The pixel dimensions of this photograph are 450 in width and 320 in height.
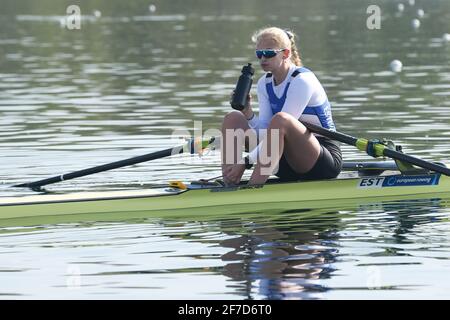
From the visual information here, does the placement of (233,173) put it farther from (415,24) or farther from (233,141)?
(415,24)

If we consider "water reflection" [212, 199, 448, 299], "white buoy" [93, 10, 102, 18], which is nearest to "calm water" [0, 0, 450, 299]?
"water reflection" [212, 199, 448, 299]

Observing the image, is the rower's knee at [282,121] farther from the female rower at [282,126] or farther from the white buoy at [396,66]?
the white buoy at [396,66]

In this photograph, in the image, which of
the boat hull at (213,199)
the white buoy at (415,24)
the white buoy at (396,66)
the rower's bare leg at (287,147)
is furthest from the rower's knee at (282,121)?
the white buoy at (415,24)

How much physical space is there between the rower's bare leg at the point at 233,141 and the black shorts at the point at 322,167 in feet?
1.55

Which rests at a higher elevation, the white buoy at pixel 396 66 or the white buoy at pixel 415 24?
the white buoy at pixel 415 24

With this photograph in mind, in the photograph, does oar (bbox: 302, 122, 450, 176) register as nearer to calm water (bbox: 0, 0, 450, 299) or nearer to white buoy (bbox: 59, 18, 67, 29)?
calm water (bbox: 0, 0, 450, 299)

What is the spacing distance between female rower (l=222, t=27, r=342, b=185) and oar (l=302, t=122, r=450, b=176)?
0.12 meters

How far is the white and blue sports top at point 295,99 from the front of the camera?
40.1ft

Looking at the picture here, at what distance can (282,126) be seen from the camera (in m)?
12.0

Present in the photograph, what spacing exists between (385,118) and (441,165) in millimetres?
7328

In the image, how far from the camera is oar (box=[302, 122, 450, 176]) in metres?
12.3

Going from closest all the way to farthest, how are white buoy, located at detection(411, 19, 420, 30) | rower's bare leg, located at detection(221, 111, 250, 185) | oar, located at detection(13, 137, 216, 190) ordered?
rower's bare leg, located at detection(221, 111, 250, 185), oar, located at detection(13, 137, 216, 190), white buoy, located at detection(411, 19, 420, 30)

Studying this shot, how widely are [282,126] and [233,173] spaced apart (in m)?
0.82

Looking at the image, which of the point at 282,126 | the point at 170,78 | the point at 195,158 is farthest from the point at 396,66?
the point at 282,126
